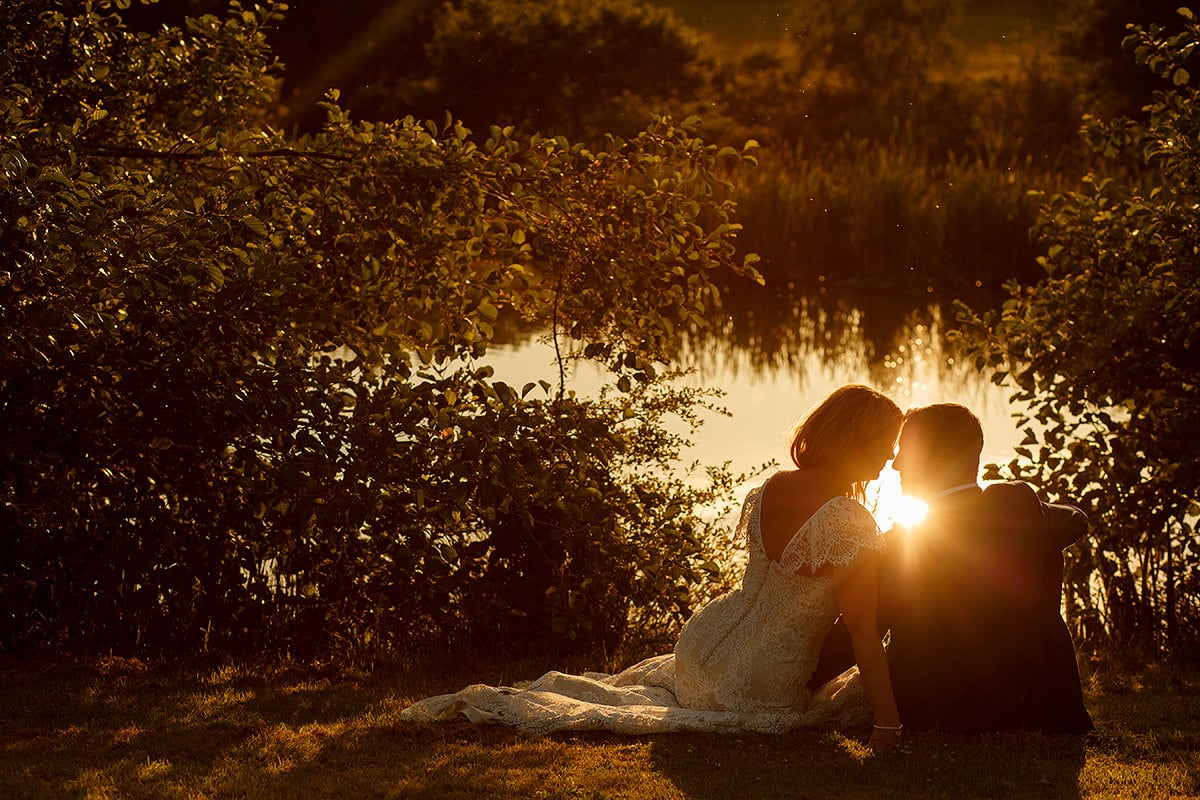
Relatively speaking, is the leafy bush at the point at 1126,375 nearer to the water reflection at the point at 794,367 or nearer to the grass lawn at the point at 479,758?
the grass lawn at the point at 479,758

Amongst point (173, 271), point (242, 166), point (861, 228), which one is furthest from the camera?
point (861, 228)

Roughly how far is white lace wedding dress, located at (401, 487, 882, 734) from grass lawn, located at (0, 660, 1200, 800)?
0.08m

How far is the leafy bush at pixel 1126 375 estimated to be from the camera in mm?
7746

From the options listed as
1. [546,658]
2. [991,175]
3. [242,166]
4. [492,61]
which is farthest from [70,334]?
[492,61]

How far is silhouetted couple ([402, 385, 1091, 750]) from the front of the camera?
5469 millimetres

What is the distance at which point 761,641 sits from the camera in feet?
19.2

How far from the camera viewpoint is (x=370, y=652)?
7.72 metres

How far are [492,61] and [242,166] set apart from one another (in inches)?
947

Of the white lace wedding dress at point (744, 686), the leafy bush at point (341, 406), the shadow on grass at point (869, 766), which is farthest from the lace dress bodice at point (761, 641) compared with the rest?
the leafy bush at point (341, 406)

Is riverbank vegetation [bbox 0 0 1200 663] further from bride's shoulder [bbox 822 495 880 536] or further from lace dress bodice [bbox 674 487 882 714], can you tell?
bride's shoulder [bbox 822 495 880 536]

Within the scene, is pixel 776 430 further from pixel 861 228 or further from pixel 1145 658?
pixel 861 228

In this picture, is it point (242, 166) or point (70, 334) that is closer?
point (70, 334)

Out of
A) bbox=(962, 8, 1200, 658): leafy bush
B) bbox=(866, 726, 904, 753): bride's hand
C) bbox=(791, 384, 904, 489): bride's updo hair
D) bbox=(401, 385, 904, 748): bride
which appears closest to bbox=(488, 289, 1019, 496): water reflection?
bbox=(962, 8, 1200, 658): leafy bush

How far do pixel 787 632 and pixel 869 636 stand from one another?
0.41 m
